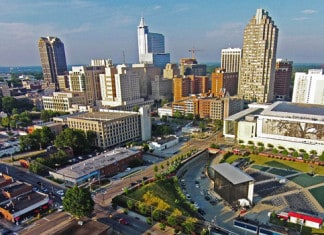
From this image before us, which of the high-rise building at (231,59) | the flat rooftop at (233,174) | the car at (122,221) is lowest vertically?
the car at (122,221)

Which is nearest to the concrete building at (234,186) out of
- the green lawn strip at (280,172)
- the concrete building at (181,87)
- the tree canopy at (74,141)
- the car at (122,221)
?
the green lawn strip at (280,172)

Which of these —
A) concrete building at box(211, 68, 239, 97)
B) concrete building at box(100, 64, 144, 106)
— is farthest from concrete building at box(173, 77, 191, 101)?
concrete building at box(100, 64, 144, 106)

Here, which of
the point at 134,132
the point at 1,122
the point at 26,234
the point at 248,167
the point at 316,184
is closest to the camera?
the point at 26,234

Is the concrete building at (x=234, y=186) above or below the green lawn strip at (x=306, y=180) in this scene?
above

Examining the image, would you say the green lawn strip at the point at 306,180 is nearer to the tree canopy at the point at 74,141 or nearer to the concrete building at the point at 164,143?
the concrete building at the point at 164,143

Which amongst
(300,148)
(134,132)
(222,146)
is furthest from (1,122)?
(300,148)

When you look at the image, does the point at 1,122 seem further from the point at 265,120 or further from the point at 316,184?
the point at 316,184

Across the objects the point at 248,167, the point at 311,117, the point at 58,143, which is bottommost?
the point at 248,167

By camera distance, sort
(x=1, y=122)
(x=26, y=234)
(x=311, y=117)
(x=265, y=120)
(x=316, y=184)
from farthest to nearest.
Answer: (x=1, y=122) → (x=265, y=120) → (x=311, y=117) → (x=316, y=184) → (x=26, y=234)
